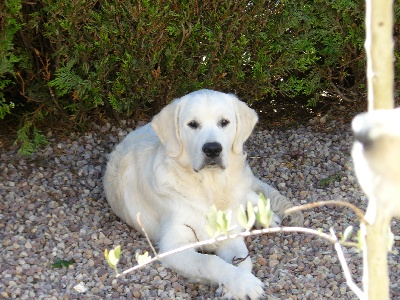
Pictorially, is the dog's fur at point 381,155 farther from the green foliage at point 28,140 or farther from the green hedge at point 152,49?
the green foliage at point 28,140

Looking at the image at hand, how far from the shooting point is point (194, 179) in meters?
4.43

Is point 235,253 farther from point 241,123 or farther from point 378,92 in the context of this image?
point 378,92

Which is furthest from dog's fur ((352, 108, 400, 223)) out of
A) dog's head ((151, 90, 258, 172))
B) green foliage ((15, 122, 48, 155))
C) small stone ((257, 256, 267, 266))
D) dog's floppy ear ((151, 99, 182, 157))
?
green foliage ((15, 122, 48, 155))

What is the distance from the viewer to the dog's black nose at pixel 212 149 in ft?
13.5

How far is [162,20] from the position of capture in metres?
5.24

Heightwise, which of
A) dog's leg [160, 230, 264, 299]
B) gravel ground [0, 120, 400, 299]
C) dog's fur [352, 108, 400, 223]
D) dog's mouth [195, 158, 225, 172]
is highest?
dog's fur [352, 108, 400, 223]

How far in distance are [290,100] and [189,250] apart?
3.16 metres

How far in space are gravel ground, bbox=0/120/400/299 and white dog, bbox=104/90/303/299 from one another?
0.14m

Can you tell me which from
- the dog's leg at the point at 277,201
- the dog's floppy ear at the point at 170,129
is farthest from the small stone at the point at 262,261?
the dog's floppy ear at the point at 170,129

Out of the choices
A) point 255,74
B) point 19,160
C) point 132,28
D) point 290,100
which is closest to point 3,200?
point 19,160

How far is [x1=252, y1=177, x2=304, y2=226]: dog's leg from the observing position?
4.77 m

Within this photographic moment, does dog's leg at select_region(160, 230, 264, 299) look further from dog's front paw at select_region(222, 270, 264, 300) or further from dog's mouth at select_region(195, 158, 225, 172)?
dog's mouth at select_region(195, 158, 225, 172)

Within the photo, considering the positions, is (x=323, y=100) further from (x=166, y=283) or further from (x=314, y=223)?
(x=166, y=283)

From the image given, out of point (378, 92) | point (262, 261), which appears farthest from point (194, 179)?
point (378, 92)
